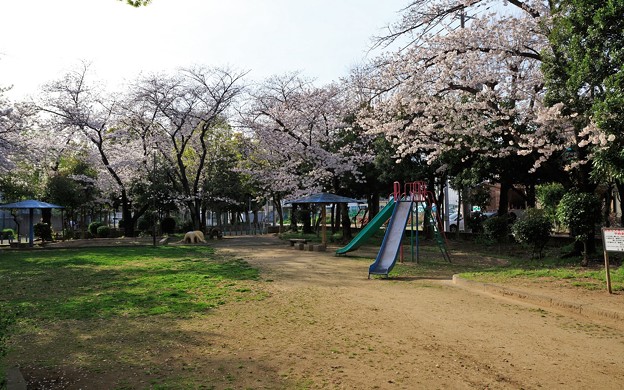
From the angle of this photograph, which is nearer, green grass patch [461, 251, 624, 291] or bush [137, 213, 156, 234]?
green grass patch [461, 251, 624, 291]

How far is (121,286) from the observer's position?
948 cm

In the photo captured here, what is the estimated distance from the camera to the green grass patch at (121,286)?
7.21 meters

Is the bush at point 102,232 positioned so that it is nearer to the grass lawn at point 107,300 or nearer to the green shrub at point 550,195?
the grass lawn at point 107,300

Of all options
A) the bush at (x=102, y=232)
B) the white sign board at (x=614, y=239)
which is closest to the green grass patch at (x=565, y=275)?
the white sign board at (x=614, y=239)

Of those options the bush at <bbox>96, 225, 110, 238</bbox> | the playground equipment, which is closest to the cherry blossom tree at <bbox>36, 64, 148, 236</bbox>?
the bush at <bbox>96, 225, 110, 238</bbox>

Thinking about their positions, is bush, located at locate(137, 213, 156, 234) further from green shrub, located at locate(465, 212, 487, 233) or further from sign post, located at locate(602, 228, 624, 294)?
sign post, located at locate(602, 228, 624, 294)

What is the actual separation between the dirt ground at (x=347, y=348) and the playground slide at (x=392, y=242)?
2978 mm

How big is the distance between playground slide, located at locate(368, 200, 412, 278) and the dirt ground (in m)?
2.98

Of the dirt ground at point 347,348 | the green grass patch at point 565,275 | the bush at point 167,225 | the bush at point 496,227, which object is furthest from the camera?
the bush at point 167,225

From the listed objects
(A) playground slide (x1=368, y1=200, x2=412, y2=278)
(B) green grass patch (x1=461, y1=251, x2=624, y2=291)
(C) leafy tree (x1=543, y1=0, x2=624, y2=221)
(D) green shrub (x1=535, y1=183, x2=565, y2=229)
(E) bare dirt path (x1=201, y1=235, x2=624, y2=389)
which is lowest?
(E) bare dirt path (x1=201, y1=235, x2=624, y2=389)

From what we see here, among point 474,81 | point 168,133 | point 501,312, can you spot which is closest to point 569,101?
point 474,81

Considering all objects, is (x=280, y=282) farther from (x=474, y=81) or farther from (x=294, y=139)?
(x=294, y=139)

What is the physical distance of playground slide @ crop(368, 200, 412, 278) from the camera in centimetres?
1095

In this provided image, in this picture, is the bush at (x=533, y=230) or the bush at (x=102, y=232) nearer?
the bush at (x=533, y=230)
